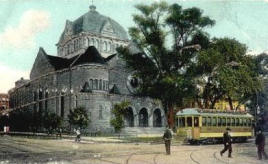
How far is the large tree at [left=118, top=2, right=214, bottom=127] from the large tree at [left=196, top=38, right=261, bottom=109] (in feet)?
5.54

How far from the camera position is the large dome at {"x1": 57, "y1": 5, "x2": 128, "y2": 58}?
59750 mm

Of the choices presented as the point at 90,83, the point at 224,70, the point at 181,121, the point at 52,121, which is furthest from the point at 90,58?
the point at 181,121

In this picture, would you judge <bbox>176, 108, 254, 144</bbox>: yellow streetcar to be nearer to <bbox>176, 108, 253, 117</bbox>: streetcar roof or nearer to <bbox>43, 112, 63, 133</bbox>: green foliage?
<bbox>176, 108, 253, 117</bbox>: streetcar roof

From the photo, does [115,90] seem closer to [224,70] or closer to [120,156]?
[224,70]

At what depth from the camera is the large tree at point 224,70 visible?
38094mm

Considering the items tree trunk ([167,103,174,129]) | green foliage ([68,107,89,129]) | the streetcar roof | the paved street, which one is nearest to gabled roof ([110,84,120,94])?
green foliage ([68,107,89,129])

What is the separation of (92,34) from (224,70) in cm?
2577

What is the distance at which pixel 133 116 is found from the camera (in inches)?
2128

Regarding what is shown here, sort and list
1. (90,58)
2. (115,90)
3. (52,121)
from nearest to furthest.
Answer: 1. (52,121)
2. (90,58)
3. (115,90)

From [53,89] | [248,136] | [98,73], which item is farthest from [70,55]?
[248,136]

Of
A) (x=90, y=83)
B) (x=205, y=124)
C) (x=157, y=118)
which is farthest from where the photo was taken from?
(x=157, y=118)

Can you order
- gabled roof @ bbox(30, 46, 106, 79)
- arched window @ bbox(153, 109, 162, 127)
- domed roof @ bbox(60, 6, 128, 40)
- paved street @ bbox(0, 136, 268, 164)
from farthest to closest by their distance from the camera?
domed roof @ bbox(60, 6, 128, 40)
arched window @ bbox(153, 109, 162, 127)
gabled roof @ bbox(30, 46, 106, 79)
paved street @ bbox(0, 136, 268, 164)

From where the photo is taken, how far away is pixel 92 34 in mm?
59688

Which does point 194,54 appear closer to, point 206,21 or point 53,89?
point 206,21
